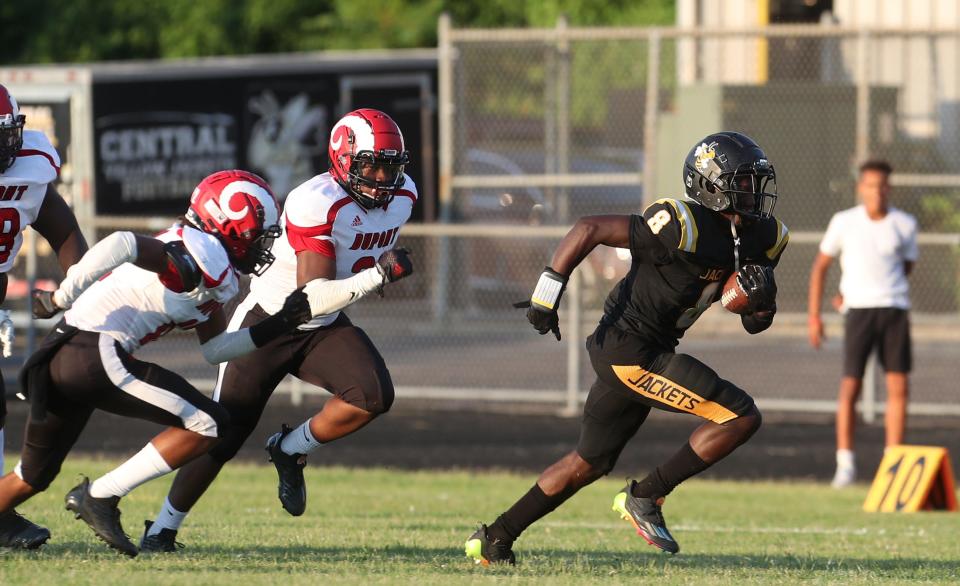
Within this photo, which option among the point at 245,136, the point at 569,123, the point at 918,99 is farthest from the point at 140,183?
the point at 918,99

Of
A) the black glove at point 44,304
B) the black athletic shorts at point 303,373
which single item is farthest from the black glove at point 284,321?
the black glove at point 44,304

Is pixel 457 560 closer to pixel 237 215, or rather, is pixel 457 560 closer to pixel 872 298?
pixel 237 215

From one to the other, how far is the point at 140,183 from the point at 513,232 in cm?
567

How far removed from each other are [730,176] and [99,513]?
2976 millimetres

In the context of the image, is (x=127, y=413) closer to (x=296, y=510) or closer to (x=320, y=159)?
(x=296, y=510)

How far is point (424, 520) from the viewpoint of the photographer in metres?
9.20

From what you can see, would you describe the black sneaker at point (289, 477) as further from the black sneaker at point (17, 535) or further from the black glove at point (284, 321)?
the black sneaker at point (17, 535)

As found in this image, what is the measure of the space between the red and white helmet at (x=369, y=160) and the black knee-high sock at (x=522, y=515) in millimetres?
1544

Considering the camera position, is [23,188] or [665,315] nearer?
[23,188]

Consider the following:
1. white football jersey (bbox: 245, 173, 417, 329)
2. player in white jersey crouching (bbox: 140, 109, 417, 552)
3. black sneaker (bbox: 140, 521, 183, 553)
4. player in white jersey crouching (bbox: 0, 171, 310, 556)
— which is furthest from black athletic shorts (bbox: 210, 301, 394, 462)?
player in white jersey crouching (bbox: 0, 171, 310, 556)

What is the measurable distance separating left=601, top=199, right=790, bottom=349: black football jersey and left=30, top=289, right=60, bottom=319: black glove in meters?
2.39

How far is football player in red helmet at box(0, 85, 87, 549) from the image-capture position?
6914 millimetres

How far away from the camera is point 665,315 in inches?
281

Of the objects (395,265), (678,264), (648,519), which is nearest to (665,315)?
(678,264)
